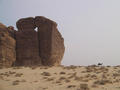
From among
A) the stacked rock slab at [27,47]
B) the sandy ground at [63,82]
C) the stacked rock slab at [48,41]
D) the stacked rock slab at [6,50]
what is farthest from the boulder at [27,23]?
the sandy ground at [63,82]

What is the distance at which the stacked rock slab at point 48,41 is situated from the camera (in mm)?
33688

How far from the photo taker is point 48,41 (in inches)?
1336

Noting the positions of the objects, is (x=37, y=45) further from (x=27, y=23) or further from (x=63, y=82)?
(x=63, y=82)

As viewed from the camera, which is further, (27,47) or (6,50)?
(27,47)

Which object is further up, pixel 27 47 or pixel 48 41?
pixel 48 41

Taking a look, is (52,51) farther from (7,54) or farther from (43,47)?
(7,54)

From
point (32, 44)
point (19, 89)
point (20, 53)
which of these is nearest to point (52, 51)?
point (32, 44)

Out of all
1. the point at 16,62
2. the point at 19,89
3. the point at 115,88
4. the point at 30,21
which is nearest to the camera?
the point at 115,88

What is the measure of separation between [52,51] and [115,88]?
2597 cm

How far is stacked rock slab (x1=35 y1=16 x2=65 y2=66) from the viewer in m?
33.7

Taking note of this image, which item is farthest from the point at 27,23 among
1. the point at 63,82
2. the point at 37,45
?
the point at 63,82

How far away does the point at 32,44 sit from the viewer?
3434 cm

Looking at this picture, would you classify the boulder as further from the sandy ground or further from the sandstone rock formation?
the sandy ground

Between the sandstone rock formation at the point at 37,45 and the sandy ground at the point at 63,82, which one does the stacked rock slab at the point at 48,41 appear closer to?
the sandstone rock formation at the point at 37,45
